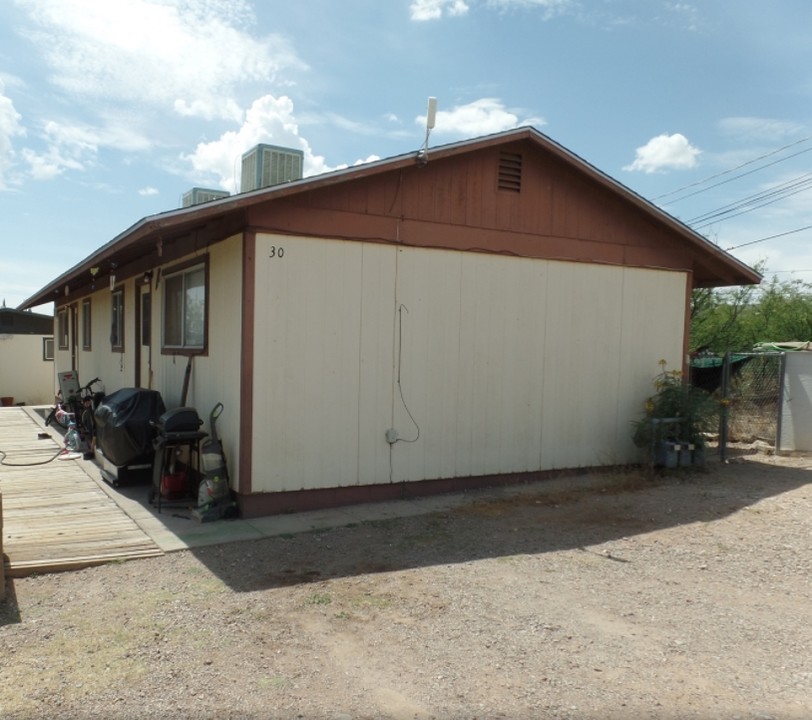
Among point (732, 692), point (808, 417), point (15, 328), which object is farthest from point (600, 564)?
point (15, 328)

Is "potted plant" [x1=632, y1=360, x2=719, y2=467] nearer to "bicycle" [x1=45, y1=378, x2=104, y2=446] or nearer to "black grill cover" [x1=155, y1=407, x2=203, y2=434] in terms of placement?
"black grill cover" [x1=155, y1=407, x2=203, y2=434]

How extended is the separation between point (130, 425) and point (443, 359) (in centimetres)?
331

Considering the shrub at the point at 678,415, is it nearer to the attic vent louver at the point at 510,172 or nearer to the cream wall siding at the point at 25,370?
the attic vent louver at the point at 510,172

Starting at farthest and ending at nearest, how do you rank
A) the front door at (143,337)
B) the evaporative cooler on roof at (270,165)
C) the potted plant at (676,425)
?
the front door at (143,337) → the evaporative cooler on roof at (270,165) → the potted plant at (676,425)

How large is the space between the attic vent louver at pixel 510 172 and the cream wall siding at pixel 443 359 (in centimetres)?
79

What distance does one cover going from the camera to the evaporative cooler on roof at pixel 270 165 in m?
8.55

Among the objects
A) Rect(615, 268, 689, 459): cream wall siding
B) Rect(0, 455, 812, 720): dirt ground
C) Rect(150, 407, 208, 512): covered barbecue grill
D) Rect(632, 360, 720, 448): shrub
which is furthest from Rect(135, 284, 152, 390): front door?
Rect(632, 360, 720, 448): shrub

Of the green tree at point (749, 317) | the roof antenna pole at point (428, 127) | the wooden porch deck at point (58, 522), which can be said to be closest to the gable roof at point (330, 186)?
the roof antenna pole at point (428, 127)

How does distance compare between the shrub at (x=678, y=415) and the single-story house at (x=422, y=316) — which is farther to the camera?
the shrub at (x=678, y=415)

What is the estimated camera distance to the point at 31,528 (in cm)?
588

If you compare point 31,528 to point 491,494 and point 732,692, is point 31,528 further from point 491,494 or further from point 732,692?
point 732,692

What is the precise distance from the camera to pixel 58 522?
6125 mm

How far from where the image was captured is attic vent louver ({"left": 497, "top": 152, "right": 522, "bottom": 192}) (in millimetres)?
7621

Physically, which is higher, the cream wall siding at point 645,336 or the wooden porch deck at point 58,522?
the cream wall siding at point 645,336
